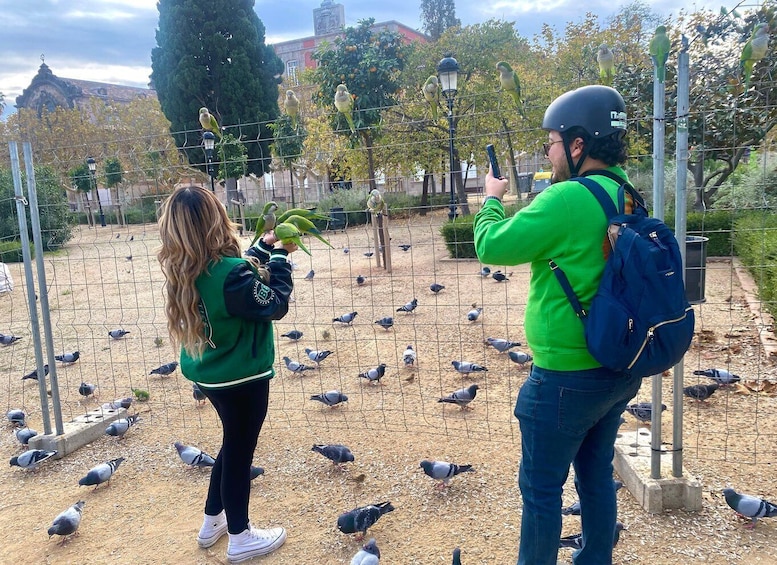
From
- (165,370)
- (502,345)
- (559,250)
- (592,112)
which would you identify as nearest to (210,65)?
(165,370)

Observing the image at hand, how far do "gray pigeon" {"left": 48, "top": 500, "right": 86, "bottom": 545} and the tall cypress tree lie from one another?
68.0ft

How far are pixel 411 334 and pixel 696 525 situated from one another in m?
4.75

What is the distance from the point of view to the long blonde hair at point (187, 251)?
251cm

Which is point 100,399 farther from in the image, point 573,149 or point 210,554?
point 573,149

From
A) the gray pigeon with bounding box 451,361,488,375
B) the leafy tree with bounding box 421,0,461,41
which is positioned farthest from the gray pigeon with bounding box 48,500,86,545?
the leafy tree with bounding box 421,0,461,41

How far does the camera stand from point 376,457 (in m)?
4.15

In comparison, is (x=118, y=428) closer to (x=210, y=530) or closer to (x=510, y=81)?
(x=210, y=530)

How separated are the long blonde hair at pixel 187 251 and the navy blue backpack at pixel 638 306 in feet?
5.28

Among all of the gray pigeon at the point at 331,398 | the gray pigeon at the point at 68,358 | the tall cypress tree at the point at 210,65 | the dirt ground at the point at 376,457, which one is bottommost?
the dirt ground at the point at 376,457

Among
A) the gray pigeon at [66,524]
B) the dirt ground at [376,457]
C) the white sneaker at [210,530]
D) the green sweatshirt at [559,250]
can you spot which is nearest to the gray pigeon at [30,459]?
the dirt ground at [376,457]

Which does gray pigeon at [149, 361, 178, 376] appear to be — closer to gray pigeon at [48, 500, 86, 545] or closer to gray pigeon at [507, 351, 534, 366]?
gray pigeon at [48, 500, 86, 545]

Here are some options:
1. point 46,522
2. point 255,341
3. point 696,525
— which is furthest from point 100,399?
point 696,525

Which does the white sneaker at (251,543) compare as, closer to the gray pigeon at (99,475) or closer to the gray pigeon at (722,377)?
the gray pigeon at (99,475)

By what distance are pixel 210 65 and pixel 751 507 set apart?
24740mm
